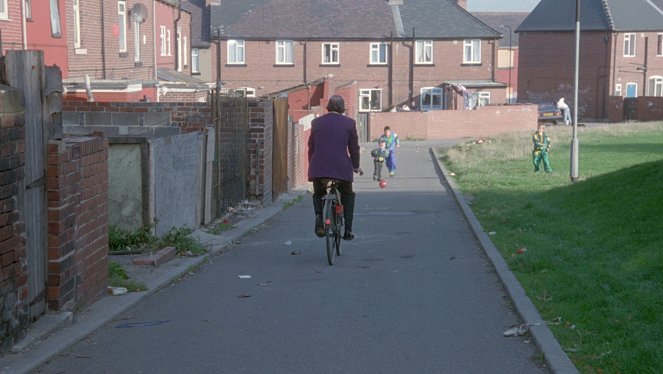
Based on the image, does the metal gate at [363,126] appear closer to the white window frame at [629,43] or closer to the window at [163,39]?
the window at [163,39]

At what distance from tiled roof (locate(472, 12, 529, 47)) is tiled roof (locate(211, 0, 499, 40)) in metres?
33.7

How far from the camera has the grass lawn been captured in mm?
6773

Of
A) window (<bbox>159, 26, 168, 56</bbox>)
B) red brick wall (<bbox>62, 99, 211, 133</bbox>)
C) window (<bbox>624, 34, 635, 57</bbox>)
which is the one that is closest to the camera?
red brick wall (<bbox>62, 99, 211, 133</bbox>)

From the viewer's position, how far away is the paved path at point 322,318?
6637 mm

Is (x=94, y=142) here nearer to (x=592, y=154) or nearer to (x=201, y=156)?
(x=201, y=156)

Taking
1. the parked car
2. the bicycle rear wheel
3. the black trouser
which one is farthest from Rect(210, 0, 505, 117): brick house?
the bicycle rear wheel

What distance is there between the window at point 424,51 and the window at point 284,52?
26.5 ft

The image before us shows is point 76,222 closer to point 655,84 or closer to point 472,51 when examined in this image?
point 472,51

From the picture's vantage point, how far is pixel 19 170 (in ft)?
21.8

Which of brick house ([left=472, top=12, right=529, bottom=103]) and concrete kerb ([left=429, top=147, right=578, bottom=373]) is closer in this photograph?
concrete kerb ([left=429, top=147, right=578, bottom=373])

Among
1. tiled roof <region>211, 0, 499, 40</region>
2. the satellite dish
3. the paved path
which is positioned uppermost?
tiled roof <region>211, 0, 499, 40</region>

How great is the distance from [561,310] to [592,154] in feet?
102

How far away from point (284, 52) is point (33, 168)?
5796 centimetres

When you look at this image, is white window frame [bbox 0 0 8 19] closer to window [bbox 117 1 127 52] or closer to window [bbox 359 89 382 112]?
window [bbox 117 1 127 52]
